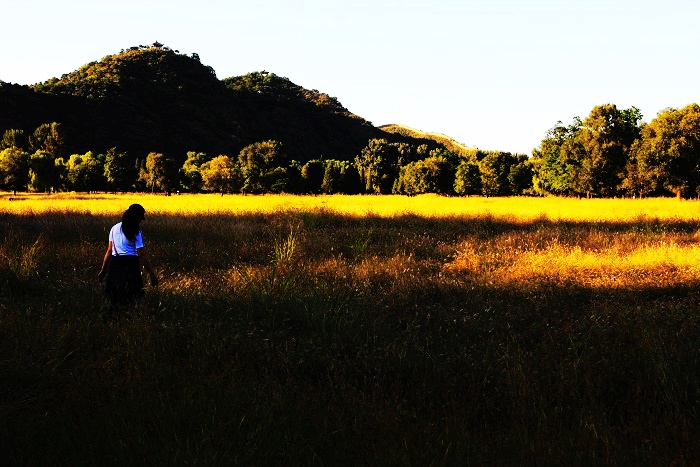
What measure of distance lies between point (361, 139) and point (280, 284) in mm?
147162

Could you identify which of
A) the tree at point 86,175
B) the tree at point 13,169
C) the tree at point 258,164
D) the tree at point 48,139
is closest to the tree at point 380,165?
the tree at point 258,164

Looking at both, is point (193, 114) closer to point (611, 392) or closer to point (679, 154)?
point (679, 154)

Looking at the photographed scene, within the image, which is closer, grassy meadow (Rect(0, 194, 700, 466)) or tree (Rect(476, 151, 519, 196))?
grassy meadow (Rect(0, 194, 700, 466))

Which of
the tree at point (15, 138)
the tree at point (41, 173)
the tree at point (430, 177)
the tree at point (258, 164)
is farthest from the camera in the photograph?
the tree at point (15, 138)

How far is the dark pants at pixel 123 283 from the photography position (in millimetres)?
4910

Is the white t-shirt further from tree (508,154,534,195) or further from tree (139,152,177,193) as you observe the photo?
tree (508,154,534,195)

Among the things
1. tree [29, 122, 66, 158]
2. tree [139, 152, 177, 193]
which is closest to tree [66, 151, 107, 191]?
tree [139, 152, 177, 193]

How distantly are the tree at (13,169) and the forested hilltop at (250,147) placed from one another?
0.13 meters

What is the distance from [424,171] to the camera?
67.6 metres

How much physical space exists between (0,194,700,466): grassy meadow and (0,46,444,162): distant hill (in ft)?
287

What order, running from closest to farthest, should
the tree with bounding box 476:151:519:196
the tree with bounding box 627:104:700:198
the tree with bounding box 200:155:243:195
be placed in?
the tree with bounding box 627:104:700:198, the tree with bounding box 200:155:243:195, the tree with bounding box 476:151:519:196

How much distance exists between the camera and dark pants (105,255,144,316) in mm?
4910

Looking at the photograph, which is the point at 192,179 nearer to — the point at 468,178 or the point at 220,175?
the point at 220,175

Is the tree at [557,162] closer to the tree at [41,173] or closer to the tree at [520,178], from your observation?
the tree at [520,178]
